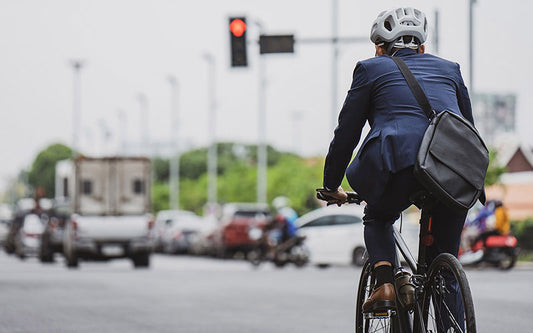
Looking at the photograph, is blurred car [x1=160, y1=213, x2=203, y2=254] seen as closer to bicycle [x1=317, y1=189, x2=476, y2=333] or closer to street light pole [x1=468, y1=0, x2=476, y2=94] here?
street light pole [x1=468, y1=0, x2=476, y2=94]

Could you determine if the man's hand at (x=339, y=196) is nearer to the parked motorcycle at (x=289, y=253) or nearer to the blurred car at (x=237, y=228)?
the parked motorcycle at (x=289, y=253)

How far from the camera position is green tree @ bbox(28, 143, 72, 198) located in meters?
147

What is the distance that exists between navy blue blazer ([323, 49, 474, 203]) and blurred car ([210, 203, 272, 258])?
1248 inches

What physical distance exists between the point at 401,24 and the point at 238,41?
52.6 ft

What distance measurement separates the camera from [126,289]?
16.3m

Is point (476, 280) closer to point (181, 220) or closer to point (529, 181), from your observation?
point (181, 220)

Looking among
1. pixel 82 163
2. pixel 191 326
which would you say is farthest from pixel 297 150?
pixel 191 326

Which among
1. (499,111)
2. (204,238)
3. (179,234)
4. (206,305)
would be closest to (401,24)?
(206,305)

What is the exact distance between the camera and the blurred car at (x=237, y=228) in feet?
123

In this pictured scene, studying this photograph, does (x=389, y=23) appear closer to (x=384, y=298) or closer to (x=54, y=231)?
(x=384, y=298)

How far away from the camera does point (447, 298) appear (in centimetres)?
456

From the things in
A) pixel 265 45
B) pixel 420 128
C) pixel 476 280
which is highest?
pixel 265 45

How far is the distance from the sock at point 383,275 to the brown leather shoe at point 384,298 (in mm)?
26

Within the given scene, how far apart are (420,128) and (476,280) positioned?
13.9 meters
